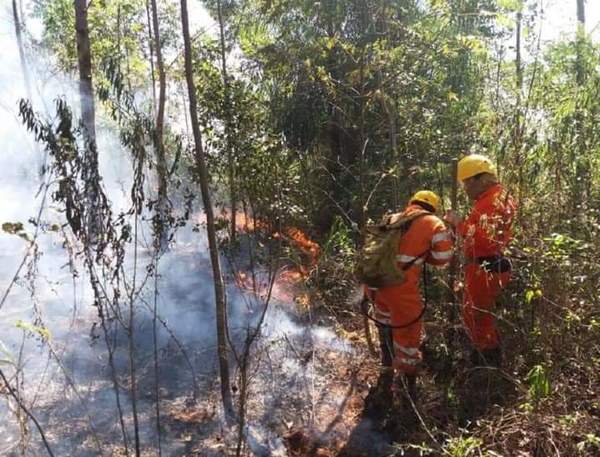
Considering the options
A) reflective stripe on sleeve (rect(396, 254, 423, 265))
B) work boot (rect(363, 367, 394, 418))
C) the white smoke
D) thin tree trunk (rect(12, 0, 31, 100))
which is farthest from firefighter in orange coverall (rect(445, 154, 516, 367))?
thin tree trunk (rect(12, 0, 31, 100))

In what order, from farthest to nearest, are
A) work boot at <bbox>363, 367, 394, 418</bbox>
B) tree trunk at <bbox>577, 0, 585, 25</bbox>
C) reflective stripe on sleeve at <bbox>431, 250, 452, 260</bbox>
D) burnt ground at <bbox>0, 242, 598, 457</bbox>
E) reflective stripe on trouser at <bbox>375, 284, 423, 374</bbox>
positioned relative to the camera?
tree trunk at <bbox>577, 0, 585, 25</bbox> → work boot at <bbox>363, 367, 394, 418</bbox> → reflective stripe on trouser at <bbox>375, 284, 423, 374</bbox> → reflective stripe on sleeve at <bbox>431, 250, 452, 260</bbox> → burnt ground at <bbox>0, 242, 598, 457</bbox>

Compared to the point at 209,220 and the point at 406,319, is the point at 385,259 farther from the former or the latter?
the point at 209,220

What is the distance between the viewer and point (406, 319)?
164 inches

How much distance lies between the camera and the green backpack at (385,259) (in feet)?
13.3

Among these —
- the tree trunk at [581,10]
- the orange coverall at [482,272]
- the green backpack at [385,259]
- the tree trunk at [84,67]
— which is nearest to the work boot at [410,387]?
the orange coverall at [482,272]

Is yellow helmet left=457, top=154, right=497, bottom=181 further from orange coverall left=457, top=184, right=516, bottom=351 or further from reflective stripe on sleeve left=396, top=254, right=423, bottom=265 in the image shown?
reflective stripe on sleeve left=396, top=254, right=423, bottom=265

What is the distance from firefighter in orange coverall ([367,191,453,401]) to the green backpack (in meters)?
0.05

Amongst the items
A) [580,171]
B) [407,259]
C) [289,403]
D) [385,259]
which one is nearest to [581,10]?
[580,171]

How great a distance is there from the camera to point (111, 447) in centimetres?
386

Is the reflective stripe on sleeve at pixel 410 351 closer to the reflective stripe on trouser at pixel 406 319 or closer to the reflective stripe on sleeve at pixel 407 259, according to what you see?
the reflective stripe on trouser at pixel 406 319

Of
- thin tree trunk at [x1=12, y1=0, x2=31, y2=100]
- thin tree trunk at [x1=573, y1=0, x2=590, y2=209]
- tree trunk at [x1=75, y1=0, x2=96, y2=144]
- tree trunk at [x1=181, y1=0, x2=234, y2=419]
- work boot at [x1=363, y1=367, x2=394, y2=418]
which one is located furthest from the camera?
thin tree trunk at [x1=12, y1=0, x2=31, y2=100]

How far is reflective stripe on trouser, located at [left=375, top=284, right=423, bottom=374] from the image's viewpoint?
4.16 metres

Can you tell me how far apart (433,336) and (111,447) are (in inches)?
122

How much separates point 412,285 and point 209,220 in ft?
5.59
